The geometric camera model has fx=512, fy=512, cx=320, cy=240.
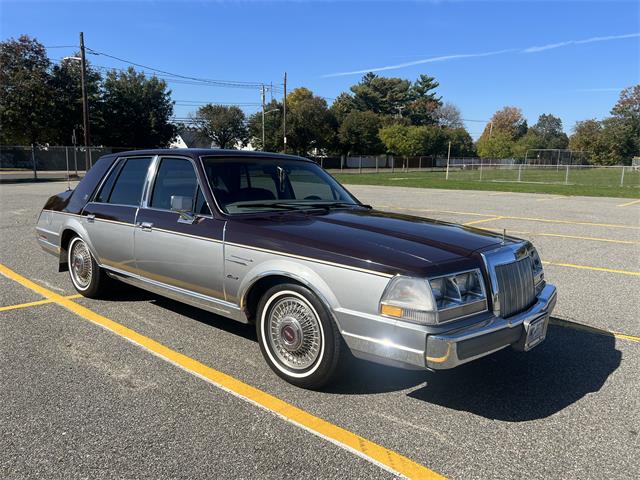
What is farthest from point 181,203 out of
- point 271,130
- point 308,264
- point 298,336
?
point 271,130

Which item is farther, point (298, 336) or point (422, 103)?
point (422, 103)

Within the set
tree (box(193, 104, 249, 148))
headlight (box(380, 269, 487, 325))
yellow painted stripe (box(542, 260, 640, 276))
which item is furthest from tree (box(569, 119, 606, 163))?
headlight (box(380, 269, 487, 325))

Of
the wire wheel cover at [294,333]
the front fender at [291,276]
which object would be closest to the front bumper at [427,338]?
the front fender at [291,276]

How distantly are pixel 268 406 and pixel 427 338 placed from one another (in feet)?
3.65

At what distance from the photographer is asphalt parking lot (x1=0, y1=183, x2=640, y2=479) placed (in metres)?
2.65

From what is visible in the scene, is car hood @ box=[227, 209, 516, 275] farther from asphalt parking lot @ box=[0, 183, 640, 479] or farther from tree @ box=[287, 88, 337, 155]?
tree @ box=[287, 88, 337, 155]

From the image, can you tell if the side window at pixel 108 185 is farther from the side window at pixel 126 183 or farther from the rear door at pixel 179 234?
the rear door at pixel 179 234

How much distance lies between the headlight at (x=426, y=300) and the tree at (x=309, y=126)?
194ft

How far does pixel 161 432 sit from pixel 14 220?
1124 cm

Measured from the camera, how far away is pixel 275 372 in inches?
143

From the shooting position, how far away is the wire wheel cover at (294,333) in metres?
3.37

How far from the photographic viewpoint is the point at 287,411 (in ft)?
10.4

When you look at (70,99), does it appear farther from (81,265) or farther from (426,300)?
(426,300)

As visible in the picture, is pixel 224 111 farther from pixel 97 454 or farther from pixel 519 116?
pixel 519 116
